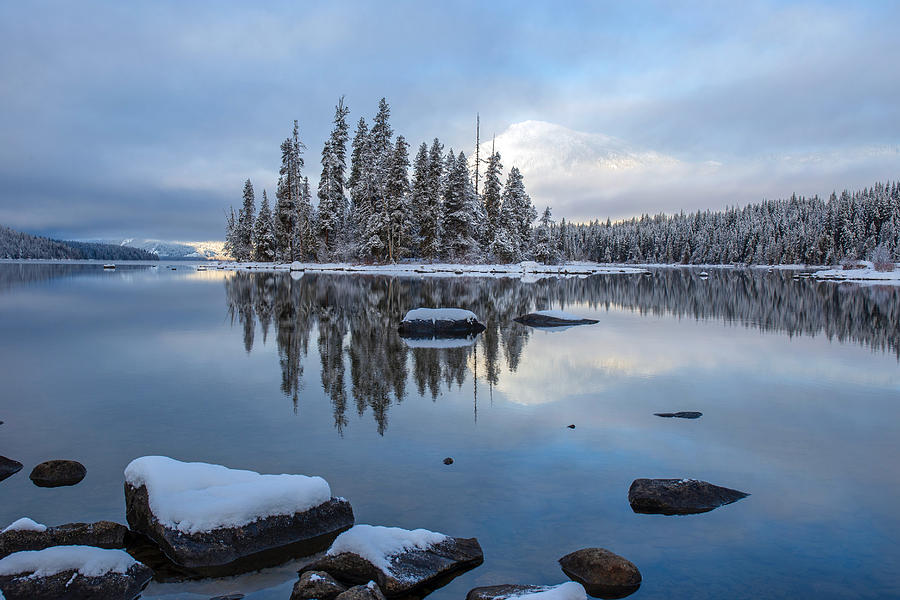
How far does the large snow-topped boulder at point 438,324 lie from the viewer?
762 inches

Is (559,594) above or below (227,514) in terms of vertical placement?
below

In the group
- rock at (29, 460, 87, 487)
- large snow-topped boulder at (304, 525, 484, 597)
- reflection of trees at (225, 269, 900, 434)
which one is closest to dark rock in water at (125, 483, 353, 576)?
large snow-topped boulder at (304, 525, 484, 597)

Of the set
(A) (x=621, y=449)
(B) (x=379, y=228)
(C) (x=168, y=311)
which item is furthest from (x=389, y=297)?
(B) (x=379, y=228)

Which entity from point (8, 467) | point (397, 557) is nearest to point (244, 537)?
point (397, 557)

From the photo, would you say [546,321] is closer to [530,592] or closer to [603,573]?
[603,573]

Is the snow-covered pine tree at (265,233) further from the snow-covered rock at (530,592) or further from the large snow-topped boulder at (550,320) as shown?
the snow-covered rock at (530,592)

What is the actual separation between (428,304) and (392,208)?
40.7 m

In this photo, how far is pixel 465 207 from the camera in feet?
238

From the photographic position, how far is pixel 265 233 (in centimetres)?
8962

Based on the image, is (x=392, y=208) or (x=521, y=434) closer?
(x=521, y=434)

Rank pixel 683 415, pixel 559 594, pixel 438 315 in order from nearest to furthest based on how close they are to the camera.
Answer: pixel 559 594
pixel 683 415
pixel 438 315

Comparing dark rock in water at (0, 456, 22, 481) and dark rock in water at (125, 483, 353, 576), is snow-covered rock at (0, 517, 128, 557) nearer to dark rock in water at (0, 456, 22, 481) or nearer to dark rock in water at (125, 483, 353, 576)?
dark rock in water at (125, 483, 353, 576)

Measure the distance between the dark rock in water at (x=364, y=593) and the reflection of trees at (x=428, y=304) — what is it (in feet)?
15.0

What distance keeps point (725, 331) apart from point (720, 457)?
1560 cm
